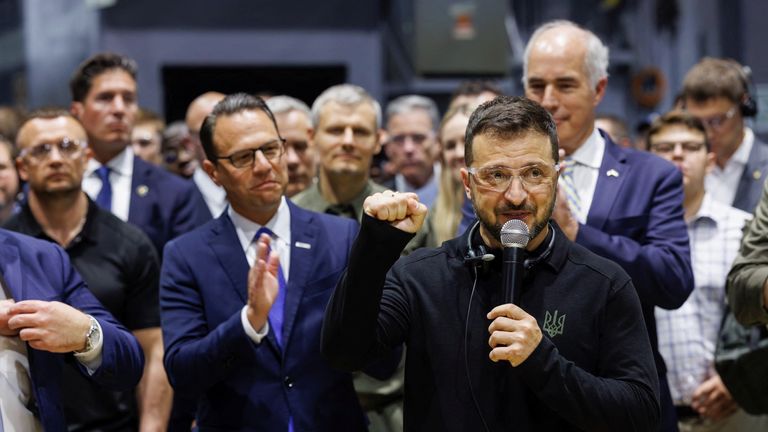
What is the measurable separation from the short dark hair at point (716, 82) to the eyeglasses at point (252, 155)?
2323 millimetres

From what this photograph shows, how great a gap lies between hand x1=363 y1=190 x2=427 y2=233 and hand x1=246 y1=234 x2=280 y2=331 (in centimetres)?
63

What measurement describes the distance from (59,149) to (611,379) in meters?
2.49

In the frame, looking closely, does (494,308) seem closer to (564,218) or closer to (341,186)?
(564,218)

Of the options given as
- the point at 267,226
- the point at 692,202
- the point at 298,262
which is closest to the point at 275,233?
the point at 267,226

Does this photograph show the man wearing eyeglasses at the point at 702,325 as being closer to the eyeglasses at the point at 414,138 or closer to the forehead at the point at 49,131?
the eyeglasses at the point at 414,138

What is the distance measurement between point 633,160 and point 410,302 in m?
1.08

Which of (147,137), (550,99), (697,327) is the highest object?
(550,99)

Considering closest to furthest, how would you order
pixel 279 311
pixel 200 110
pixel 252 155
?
1. pixel 279 311
2. pixel 252 155
3. pixel 200 110

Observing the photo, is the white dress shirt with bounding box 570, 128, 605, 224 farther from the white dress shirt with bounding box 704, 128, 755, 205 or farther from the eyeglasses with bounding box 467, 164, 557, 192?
the white dress shirt with bounding box 704, 128, 755, 205

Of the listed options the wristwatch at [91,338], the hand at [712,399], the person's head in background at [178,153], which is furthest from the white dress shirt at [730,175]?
the wristwatch at [91,338]

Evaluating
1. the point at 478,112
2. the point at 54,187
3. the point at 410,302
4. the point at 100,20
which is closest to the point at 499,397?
the point at 410,302

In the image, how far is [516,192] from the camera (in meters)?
2.51

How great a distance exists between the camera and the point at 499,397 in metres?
2.49

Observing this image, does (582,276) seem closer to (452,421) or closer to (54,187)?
(452,421)
